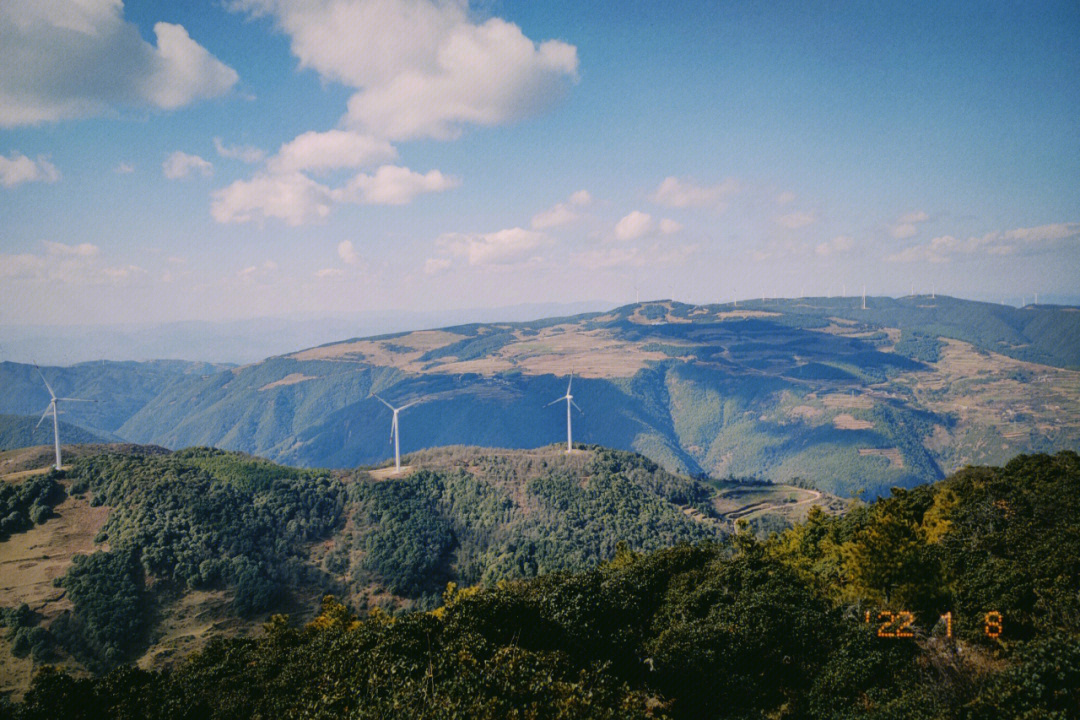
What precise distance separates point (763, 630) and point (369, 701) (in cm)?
2384

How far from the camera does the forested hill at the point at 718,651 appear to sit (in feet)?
70.2

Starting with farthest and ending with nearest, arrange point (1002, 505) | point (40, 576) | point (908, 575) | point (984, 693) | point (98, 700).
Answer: point (40, 576) < point (1002, 505) < point (908, 575) < point (98, 700) < point (984, 693)

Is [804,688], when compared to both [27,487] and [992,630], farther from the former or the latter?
[27,487]

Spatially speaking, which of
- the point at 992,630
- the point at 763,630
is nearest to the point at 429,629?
the point at 763,630

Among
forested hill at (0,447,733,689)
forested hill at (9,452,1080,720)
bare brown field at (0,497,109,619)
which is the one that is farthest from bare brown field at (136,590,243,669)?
forested hill at (9,452,1080,720)

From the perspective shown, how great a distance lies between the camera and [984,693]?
21453 millimetres

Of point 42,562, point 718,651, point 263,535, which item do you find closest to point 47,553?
point 42,562

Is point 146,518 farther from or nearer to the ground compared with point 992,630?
nearer to the ground

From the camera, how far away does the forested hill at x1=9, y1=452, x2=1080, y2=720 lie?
842 inches

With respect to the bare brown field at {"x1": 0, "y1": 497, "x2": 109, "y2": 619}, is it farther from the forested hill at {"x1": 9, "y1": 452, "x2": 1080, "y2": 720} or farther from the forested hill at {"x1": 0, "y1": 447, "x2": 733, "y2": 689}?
the forested hill at {"x1": 9, "y1": 452, "x2": 1080, "y2": 720}
